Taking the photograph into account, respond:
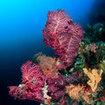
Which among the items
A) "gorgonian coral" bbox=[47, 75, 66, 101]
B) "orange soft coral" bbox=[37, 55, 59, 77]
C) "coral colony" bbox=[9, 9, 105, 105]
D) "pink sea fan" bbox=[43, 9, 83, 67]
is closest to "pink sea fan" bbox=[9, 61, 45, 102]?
"coral colony" bbox=[9, 9, 105, 105]

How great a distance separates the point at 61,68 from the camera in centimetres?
436

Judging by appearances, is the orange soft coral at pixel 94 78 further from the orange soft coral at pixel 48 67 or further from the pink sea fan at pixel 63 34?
the pink sea fan at pixel 63 34

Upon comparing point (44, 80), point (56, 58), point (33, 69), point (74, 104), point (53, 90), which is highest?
point (56, 58)

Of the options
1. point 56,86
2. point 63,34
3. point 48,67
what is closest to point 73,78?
point 56,86

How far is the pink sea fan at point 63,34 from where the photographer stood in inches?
157

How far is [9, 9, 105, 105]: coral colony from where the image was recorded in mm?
3576

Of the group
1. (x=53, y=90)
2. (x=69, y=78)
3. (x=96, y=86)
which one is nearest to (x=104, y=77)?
(x=96, y=86)

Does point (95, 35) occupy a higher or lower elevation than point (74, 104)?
higher

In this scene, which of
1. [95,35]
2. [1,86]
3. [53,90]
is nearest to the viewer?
[53,90]

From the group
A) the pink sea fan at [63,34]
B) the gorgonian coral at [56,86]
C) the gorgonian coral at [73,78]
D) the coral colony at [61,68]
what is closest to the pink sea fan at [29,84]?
the coral colony at [61,68]

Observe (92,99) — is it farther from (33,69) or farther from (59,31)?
(59,31)

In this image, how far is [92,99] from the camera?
3318mm

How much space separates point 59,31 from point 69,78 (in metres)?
1.54

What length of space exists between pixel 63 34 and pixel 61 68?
1192mm
